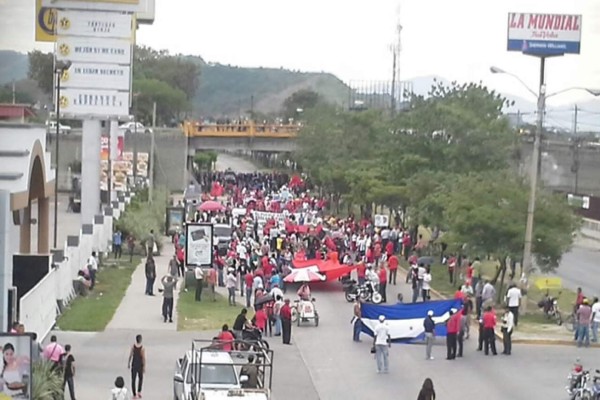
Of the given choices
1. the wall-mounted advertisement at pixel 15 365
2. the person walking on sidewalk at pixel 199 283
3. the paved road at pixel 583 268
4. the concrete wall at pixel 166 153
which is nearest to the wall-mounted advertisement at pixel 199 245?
the person walking on sidewalk at pixel 199 283

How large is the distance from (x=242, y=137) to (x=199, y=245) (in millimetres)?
71872

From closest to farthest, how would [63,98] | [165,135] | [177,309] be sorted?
[177,309] → [63,98] → [165,135]

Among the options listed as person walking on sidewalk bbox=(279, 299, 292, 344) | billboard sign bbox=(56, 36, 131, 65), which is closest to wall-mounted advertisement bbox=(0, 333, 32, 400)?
person walking on sidewalk bbox=(279, 299, 292, 344)

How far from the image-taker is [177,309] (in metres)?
33.3

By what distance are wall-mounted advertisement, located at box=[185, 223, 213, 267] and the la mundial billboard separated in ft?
41.2

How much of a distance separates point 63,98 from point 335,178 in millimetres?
29720

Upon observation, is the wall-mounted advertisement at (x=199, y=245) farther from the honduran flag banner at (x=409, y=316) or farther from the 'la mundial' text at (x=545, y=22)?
the 'la mundial' text at (x=545, y=22)

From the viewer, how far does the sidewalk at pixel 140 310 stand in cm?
3036

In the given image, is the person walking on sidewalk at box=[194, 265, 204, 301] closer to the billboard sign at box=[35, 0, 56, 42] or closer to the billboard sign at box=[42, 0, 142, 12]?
the billboard sign at box=[42, 0, 142, 12]

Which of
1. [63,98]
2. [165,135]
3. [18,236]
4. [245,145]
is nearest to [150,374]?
[18,236]

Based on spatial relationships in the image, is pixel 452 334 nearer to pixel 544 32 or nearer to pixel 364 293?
pixel 364 293

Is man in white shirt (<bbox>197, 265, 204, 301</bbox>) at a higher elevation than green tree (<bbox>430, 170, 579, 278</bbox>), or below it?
below

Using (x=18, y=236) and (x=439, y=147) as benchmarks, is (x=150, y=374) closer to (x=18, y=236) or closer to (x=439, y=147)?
(x=18, y=236)

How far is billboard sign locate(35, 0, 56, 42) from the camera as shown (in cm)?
4481
